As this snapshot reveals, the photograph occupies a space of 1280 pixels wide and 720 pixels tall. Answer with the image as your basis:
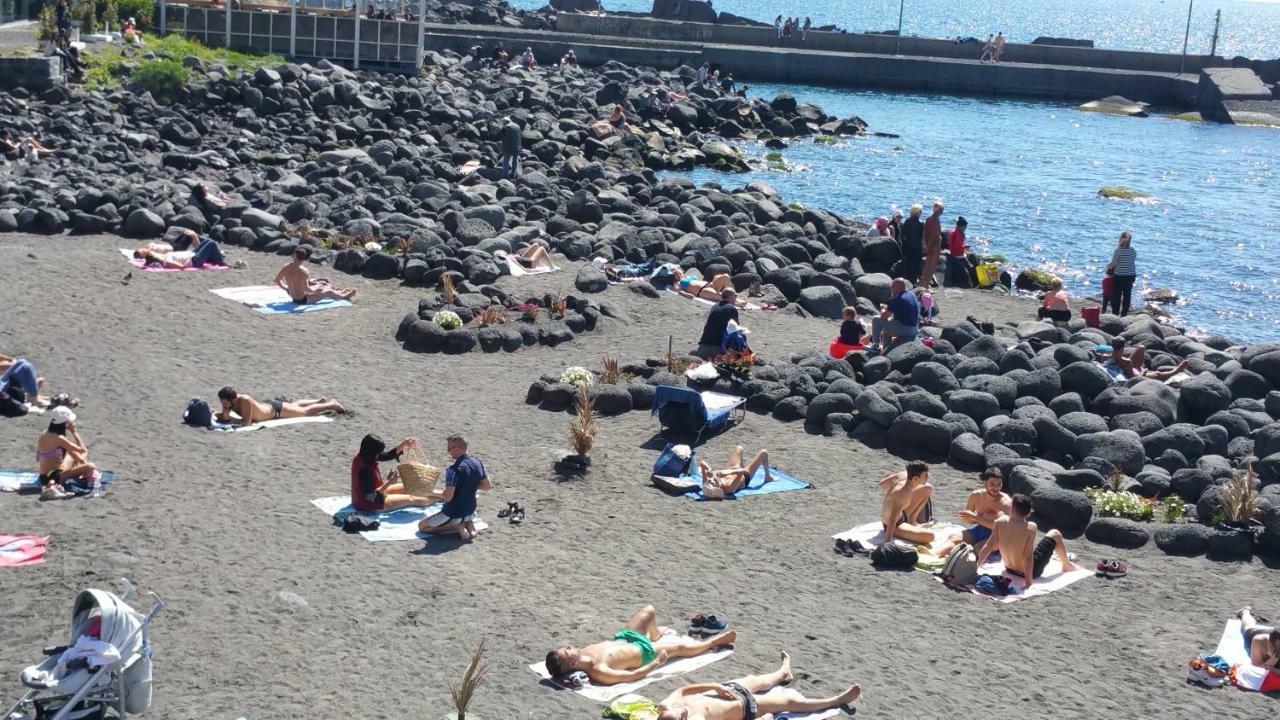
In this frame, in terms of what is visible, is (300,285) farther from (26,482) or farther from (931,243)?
(931,243)

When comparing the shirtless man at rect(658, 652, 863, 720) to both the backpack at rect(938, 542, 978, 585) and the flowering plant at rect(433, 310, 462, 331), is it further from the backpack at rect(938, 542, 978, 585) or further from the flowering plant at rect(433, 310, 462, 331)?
the flowering plant at rect(433, 310, 462, 331)

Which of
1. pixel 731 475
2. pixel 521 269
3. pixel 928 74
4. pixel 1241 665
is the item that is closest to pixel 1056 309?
pixel 521 269

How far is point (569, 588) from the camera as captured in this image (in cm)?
1209

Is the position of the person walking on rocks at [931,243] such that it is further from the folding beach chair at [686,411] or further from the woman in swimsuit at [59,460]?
the woman in swimsuit at [59,460]

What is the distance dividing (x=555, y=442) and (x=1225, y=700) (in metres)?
7.81

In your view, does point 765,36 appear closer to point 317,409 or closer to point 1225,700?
→ point 317,409

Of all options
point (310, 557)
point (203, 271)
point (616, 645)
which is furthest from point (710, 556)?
point (203, 271)

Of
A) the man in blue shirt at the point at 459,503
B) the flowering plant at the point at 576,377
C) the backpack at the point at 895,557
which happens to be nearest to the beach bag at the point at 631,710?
the man in blue shirt at the point at 459,503

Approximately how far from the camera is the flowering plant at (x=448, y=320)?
65.3ft

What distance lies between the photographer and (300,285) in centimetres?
2088

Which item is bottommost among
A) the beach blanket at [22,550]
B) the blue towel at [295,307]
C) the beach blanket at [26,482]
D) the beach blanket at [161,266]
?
the beach blanket at [22,550]

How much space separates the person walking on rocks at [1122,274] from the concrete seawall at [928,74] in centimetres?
4243

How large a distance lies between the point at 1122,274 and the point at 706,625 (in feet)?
54.2

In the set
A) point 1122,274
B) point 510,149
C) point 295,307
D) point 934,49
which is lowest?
point 295,307
